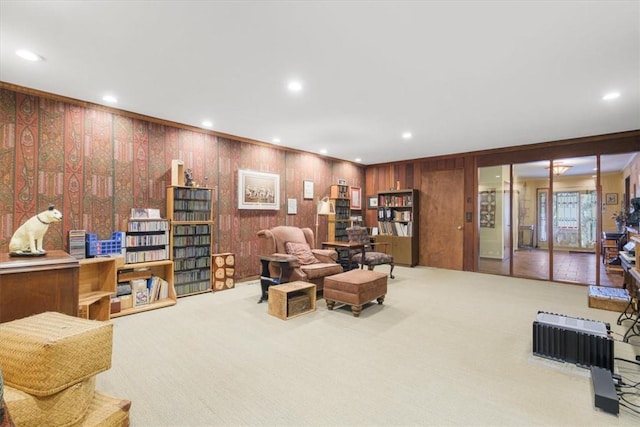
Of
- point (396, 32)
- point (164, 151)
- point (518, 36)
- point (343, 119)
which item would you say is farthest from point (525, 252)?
point (164, 151)

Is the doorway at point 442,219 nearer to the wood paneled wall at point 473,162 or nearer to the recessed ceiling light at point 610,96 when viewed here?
the wood paneled wall at point 473,162

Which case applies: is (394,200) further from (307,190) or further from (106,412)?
(106,412)

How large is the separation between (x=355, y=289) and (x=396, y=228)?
4155 millimetres

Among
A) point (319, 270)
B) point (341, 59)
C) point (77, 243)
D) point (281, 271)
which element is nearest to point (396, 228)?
point (319, 270)

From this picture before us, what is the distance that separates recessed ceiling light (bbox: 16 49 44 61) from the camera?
2652 mm

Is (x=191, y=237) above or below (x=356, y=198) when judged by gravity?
below

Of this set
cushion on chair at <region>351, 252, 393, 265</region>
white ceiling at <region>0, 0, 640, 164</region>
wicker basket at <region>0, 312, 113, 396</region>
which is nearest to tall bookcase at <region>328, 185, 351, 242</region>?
cushion on chair at <region>351, 252, 393, 265</region>

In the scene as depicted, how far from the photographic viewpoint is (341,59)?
2.74 meters

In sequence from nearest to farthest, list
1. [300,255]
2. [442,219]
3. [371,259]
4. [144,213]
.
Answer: [144,213] → [300,255] → [371,259] → [442,219]

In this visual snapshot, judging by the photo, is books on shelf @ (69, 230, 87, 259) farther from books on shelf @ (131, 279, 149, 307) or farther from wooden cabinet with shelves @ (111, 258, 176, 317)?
books on shelf @ (131, 279, 149, 307)

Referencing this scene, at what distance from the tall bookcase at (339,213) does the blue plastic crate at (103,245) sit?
426 centimetres

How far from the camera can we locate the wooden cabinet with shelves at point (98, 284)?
11.4ft

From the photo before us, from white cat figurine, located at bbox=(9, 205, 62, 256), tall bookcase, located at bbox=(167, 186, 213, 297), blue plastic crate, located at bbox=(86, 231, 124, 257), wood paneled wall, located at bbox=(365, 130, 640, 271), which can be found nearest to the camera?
white cat figurine, located at bbox=(9, 205, 62, 256)

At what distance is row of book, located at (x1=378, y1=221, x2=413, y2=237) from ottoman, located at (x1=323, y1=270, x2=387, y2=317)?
342 cm
